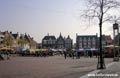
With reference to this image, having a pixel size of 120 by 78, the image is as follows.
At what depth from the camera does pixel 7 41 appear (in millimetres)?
135250

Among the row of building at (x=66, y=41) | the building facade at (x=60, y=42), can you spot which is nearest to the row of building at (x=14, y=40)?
the row of building at (x=66, y=41)

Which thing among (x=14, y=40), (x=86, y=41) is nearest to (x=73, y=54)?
(x=14, y=40)

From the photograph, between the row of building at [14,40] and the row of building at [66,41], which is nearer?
the row of building at [14,40]

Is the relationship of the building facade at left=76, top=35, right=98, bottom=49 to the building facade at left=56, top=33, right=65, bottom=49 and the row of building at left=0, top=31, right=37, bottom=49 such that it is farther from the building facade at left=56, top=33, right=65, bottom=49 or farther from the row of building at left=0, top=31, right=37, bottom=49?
the row of building at left=0, top=31, right=37, bottom=49

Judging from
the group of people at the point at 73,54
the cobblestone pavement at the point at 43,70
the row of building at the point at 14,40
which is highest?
the row of building at the point at 14,40

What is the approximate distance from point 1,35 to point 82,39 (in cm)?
5926

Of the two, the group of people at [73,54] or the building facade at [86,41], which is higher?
the building facade at [86,41]

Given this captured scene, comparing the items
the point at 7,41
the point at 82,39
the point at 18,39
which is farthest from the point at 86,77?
the point at 82,39

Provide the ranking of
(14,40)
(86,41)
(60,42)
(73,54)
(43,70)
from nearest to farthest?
(43,70)
(73,54)
(14,40)
(86,41)
(60,42)

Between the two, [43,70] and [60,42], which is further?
[60,42]

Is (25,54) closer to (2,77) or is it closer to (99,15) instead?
(99,15)

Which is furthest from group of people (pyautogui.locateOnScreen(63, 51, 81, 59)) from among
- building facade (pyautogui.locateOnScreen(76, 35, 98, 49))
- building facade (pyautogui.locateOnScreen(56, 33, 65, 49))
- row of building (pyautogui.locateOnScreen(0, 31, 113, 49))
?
building facade (pyautogui.locateOnScreen(56, 33, 65, 49))

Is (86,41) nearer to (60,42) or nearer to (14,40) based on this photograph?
(60,42)

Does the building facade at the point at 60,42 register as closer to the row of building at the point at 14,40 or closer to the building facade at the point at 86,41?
the building facade at the point at 86,41
